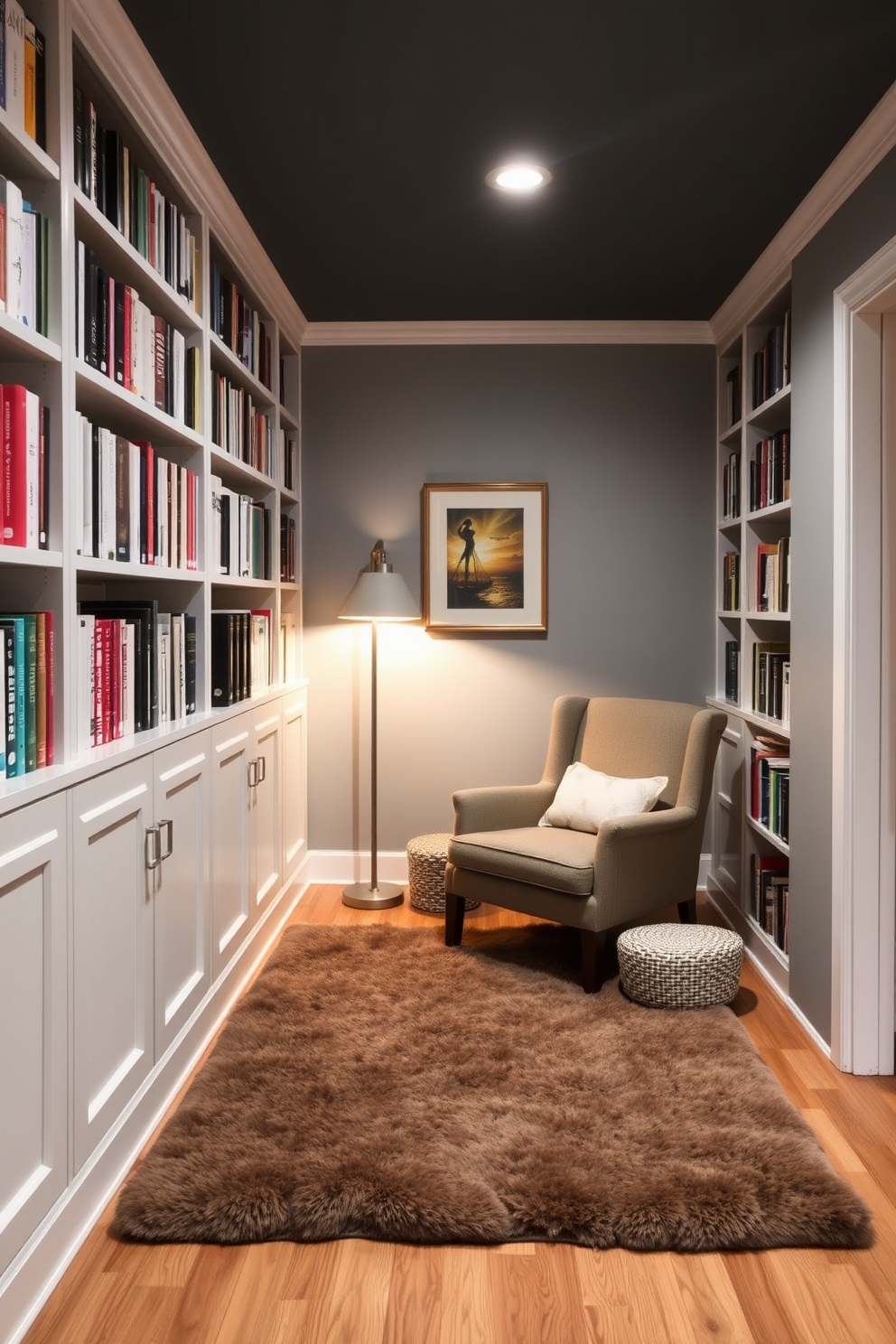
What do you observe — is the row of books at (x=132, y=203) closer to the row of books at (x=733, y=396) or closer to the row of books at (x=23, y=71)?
the row of books at (x=23, y=71)

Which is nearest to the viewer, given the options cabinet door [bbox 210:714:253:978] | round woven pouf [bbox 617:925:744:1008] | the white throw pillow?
cabinet door [bbox 210:714:253:978]

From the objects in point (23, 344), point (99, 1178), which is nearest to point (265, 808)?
point (99, 1178)

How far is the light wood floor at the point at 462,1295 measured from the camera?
171cm

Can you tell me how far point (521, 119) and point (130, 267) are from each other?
1070 mm

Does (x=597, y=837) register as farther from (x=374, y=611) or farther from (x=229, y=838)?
(x=374, y=611)

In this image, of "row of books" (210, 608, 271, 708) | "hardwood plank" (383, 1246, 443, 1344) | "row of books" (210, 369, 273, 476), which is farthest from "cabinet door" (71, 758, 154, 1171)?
"row of books" (210, 369, 273, 476)

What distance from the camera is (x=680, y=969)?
2996 millimetres

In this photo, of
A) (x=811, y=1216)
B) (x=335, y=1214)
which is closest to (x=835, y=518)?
(x=811, y=1216)

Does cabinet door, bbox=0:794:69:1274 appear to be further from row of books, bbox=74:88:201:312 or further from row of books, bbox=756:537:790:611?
row of books, bbox=756:537:790:611

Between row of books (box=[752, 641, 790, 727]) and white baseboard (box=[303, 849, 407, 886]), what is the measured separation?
1773 mm

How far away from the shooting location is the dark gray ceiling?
2090 mm

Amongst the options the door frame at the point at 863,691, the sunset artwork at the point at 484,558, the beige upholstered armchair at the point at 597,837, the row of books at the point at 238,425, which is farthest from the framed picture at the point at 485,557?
the door frame at the point at 863,691

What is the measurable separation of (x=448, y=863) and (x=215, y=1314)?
192 centimetres

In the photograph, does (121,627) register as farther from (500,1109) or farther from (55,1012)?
(500,1109)
